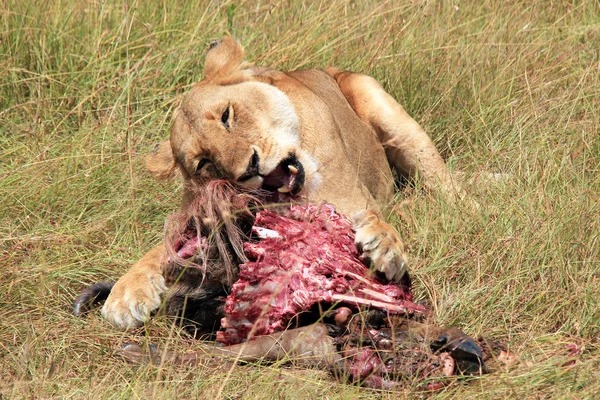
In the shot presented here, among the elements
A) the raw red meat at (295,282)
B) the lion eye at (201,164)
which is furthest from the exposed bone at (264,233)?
the lion eye at (201,164)

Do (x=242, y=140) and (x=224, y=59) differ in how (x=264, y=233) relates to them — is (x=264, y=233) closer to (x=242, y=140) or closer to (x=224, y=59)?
(x=242, y=140)

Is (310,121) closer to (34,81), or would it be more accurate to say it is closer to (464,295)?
A: (464,295)

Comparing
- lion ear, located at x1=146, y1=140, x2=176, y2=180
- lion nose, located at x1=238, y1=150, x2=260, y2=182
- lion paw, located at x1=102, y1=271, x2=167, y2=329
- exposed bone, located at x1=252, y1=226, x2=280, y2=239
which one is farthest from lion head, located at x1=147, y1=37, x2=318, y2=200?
lion paw, located at x1=102, y1=271, x2=167, y2=329

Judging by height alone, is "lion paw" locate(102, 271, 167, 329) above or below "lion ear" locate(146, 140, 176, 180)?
below

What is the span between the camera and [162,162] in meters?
4.28

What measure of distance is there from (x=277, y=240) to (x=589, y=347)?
1.13 m

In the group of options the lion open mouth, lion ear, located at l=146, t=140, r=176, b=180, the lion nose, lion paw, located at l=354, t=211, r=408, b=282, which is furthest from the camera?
lion ear, located at l=146, t=140, r=176, b=180

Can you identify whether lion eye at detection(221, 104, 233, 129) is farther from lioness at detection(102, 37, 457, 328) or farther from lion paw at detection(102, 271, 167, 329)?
lion paw at detection(102, 271, 167, 329)

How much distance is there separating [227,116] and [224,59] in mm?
646

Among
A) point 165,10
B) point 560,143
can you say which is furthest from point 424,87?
point 165,10

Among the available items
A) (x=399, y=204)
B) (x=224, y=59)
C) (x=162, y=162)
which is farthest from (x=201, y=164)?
(x=399, y=204)

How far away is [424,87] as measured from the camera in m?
5.04

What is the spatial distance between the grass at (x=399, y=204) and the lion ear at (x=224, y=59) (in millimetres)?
610

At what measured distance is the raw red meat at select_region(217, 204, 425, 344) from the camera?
2986 mm
